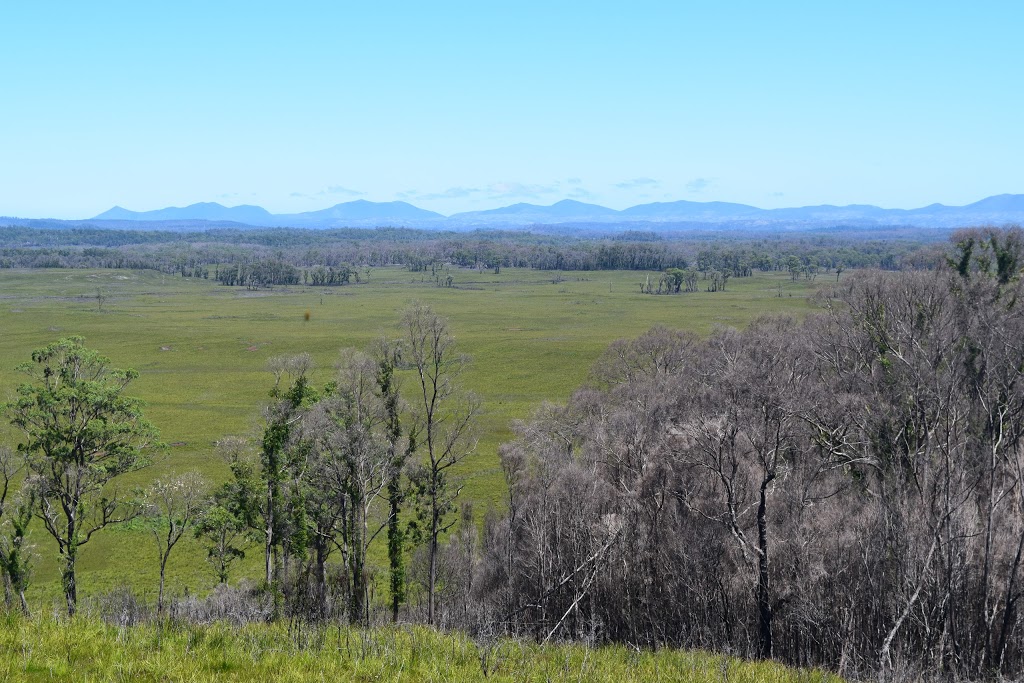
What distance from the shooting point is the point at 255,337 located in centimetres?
10762

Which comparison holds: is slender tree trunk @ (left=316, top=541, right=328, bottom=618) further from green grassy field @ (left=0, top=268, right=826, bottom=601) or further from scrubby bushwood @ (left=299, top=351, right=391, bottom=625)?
green grassy field @ (left=0, top=268, right=826, bottom=601)

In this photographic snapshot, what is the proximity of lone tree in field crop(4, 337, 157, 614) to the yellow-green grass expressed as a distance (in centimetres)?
1506

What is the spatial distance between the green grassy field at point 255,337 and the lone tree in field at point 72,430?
3359 mm

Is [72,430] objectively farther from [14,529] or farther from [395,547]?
[395,547]

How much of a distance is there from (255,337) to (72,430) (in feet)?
282

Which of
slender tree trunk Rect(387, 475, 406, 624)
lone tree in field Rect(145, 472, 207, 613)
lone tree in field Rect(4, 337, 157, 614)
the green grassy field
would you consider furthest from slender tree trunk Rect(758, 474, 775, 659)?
lone tree in field Rect(4, 337, 157, 614)

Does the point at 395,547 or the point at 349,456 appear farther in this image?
the point at 395,547

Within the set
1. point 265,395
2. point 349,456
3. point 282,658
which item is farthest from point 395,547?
point 265,395

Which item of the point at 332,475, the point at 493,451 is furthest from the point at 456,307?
the point at 332,475

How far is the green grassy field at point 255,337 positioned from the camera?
4088 centimetres

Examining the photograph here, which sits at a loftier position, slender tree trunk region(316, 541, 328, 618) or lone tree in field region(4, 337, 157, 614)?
lone tree in field region(4, 337, 157, 614)

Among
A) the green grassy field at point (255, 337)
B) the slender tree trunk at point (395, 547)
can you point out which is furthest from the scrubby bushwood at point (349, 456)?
the green grassy field at point (255, 337)

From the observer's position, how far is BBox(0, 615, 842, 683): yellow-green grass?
9.45m

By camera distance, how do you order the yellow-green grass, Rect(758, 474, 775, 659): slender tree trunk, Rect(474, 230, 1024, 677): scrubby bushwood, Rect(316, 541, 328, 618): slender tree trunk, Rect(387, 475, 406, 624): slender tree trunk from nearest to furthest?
the yellow-green grass → Rect(474, 230, 1024, 677): scrubby bushwood → Rect(758, 474, 775, 659): slender tree trunk → Rect(387, 475, 406, 624): slender tree trunk → Rect(316, 541, 328, 618): slender tree trunk
